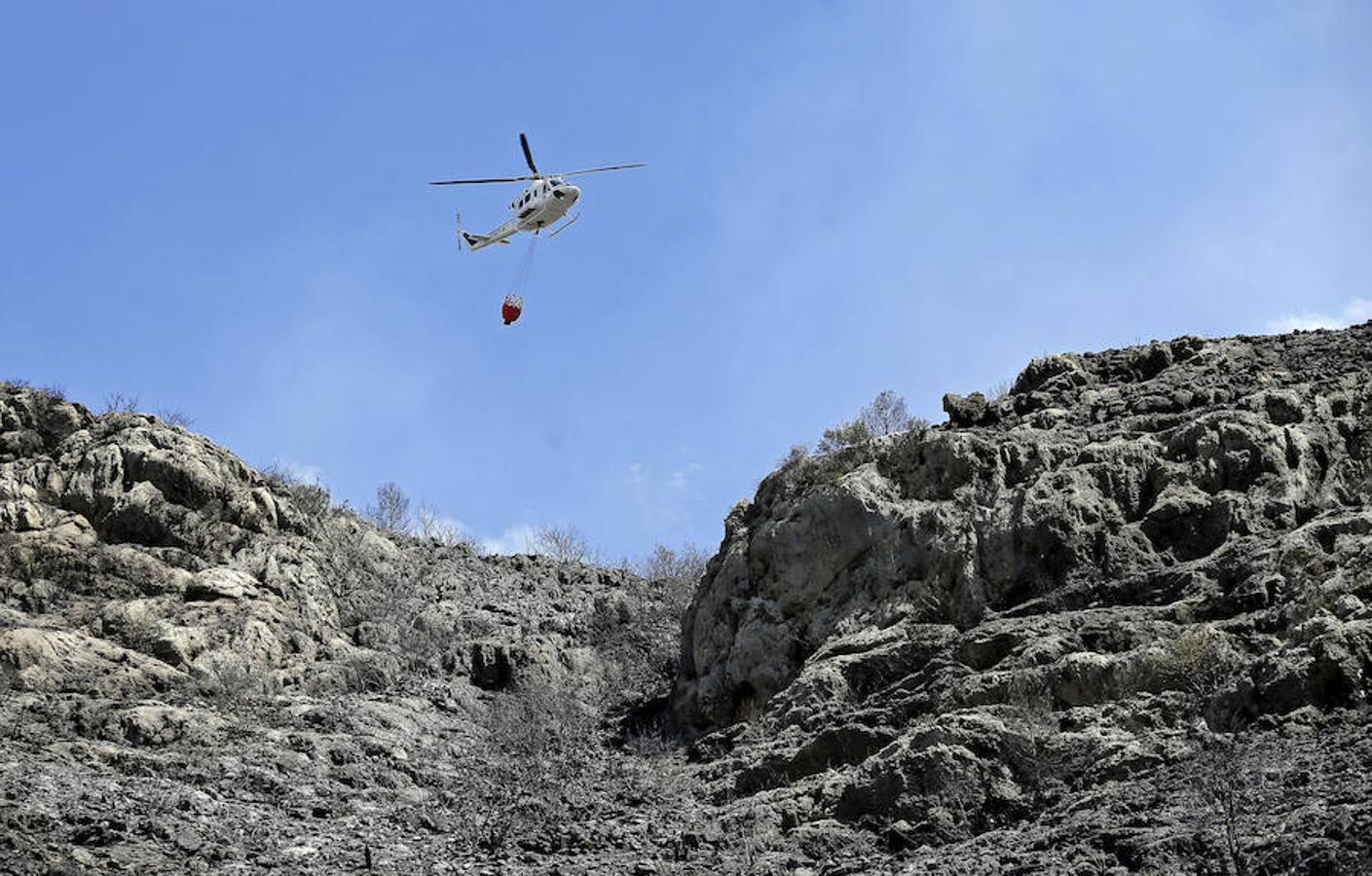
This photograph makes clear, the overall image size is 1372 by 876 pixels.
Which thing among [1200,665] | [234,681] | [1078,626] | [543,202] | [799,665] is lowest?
[1200,665]

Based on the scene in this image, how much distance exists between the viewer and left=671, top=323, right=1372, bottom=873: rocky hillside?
19.0 meters

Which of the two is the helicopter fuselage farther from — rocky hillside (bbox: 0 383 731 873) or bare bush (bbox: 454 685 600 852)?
bare bush (bbox: 454 685 600 852)

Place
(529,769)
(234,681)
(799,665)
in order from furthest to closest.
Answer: (799,665)
(234,681)
(529,769)

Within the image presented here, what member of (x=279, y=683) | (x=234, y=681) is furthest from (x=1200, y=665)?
(x=279, y=683)

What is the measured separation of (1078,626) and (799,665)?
19.2ft

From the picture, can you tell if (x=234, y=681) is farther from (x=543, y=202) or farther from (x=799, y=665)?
(x=543, y=202)

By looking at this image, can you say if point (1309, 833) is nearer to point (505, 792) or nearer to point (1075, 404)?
point (505, 792)

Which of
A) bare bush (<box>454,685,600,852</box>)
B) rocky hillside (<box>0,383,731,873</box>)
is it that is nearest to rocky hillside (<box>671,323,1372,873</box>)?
bare bush (<box>454,685,600,852</box>)

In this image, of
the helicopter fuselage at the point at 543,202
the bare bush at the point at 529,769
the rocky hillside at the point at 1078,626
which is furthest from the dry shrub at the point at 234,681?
the helicopter fuselage at the point at 543,202

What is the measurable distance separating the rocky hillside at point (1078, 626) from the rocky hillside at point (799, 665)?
7 centimetres

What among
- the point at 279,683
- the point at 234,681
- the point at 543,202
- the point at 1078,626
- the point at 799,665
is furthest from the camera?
the point at 543,202

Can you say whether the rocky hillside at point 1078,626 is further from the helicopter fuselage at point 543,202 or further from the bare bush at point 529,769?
the helicopter fuselage at point 543,202

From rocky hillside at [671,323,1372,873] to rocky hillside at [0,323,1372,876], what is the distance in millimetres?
65

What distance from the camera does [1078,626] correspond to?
2452 centimetres
